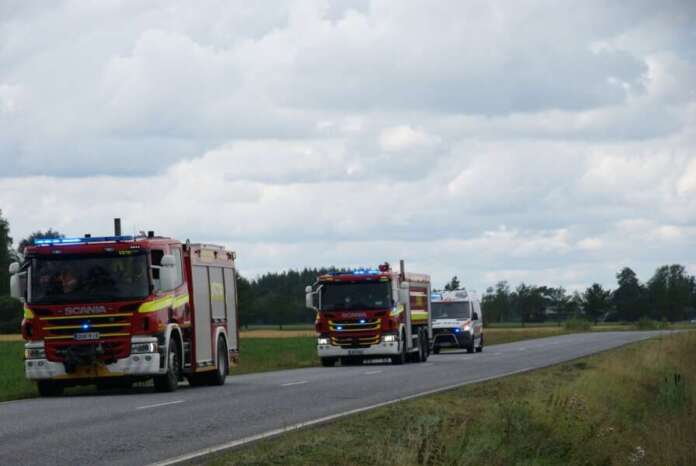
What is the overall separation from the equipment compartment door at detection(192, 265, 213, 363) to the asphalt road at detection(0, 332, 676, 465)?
0.81 meters

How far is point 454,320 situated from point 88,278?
31581mm

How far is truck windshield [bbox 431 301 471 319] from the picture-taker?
54344 mm

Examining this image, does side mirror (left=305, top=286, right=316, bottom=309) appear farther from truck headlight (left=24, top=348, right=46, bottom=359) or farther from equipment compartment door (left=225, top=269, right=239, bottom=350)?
truck headlight (left=24, top=348, right=46, bottom=359)

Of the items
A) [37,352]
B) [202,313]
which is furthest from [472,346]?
[37,352]

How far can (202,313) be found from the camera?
89.1 feet

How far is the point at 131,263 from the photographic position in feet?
78.9

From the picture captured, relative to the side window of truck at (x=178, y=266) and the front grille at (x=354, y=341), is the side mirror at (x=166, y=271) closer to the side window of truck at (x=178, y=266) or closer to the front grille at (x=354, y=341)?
the side window of truck at (x=178, y=266)

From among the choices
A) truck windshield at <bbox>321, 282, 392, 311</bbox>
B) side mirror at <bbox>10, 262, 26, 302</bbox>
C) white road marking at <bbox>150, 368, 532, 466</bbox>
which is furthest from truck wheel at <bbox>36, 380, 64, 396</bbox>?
truck windshield at <bbox>321, 282, 392, 311</bbox>

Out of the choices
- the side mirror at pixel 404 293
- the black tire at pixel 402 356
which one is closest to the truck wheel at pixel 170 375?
the black tire at pixel 402 356

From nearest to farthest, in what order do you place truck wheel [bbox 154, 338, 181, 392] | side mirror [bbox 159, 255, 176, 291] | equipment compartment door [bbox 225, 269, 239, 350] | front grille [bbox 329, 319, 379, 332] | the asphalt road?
the asphalt road → side mirror [bbox 159, 255, 176, 291] → truck wheel [bbox 154, 338, 181, 392] → equipment compartment door [bbox 225, 269, 239, 350] → front grille [bbox 329, 319, 379, 332]

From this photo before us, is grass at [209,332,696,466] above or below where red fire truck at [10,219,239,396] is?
below

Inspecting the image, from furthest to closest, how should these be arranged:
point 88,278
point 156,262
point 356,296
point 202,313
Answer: point 356,296
point 202,313
point 156,262
point 88,278

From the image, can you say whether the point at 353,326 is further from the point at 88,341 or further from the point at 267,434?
the point at 267,434

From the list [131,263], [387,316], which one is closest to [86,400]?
[131,263]
